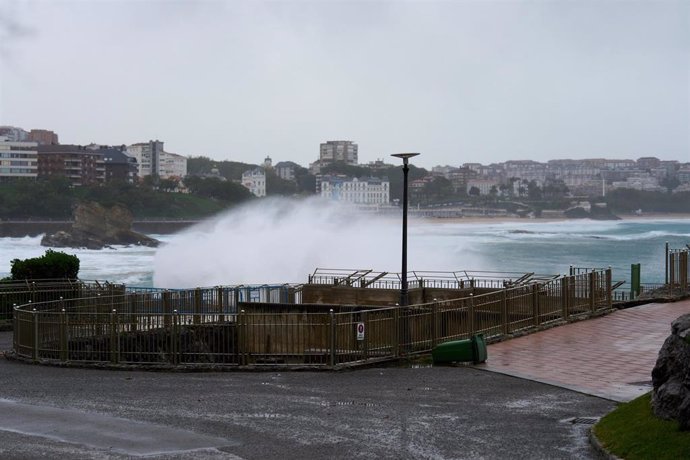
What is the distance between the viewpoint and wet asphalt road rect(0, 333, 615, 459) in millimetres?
11602

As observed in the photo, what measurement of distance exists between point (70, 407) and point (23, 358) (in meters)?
5.97

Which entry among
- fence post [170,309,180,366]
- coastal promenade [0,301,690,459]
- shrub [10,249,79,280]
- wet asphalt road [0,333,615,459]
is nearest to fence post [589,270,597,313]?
coastal promenade [0,301,690,459]

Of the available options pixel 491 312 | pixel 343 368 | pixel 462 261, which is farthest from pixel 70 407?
pixel 462 261

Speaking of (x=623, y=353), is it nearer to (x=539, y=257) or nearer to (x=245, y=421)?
(x=245, y=421)

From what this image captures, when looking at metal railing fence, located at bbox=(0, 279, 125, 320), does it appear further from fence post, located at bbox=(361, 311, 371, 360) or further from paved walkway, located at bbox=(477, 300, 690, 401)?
paved walkway, located at bbox=(477, 300, 690, 401)

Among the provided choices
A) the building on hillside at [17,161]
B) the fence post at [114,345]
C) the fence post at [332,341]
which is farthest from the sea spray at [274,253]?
the building on hillside at [17,161]

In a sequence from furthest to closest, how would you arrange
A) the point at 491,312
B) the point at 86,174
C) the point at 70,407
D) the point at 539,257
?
1. the point at 86,174
2. the point at 539,257
3. the point at 491,312
4. the point at 70,407

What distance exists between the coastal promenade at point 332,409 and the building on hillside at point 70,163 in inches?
6867

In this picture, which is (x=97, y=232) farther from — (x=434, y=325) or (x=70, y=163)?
(x=434, y=325)

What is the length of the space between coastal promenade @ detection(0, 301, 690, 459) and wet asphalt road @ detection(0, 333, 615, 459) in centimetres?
2

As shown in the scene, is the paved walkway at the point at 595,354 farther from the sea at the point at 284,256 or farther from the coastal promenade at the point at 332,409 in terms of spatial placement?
the sea at the point at 284,256

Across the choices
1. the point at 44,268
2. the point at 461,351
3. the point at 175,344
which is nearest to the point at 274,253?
the point at 44,268

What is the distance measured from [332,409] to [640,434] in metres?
4.59

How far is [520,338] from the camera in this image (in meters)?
21.7
